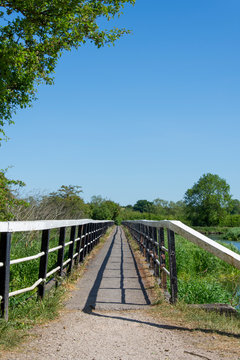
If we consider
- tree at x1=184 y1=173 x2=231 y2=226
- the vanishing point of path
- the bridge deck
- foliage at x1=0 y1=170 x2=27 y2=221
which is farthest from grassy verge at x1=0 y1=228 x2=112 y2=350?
Answer: tree at x1=184 y1=173 x2=231 y2=226

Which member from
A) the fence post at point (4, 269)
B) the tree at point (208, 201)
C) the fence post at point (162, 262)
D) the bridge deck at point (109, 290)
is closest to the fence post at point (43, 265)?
the bridge deck at point (109, 290)

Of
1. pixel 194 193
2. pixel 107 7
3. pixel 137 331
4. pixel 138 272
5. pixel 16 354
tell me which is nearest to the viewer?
pixel 16 354

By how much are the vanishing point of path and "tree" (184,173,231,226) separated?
77536 millimetres

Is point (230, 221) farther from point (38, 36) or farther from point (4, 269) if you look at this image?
point (4, 269)

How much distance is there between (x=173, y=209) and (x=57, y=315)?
152916 mm

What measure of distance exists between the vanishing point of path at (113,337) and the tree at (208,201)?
77.5m

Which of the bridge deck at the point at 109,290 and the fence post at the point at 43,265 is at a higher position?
the fence post at the point at 43,265

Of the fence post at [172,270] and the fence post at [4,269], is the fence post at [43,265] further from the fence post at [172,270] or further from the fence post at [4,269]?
the fence post at [172,270]

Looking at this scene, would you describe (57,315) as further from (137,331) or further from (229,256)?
(229,256)

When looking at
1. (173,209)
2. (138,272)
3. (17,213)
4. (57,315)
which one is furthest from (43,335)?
(173,209)

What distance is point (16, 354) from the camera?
328 centimetres

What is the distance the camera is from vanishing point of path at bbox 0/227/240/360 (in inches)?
134

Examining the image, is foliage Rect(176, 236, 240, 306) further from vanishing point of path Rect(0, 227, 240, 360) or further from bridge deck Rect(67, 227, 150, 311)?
vanishing point of path Rect(0, 227, 240, 360)

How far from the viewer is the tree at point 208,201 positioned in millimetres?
81375
